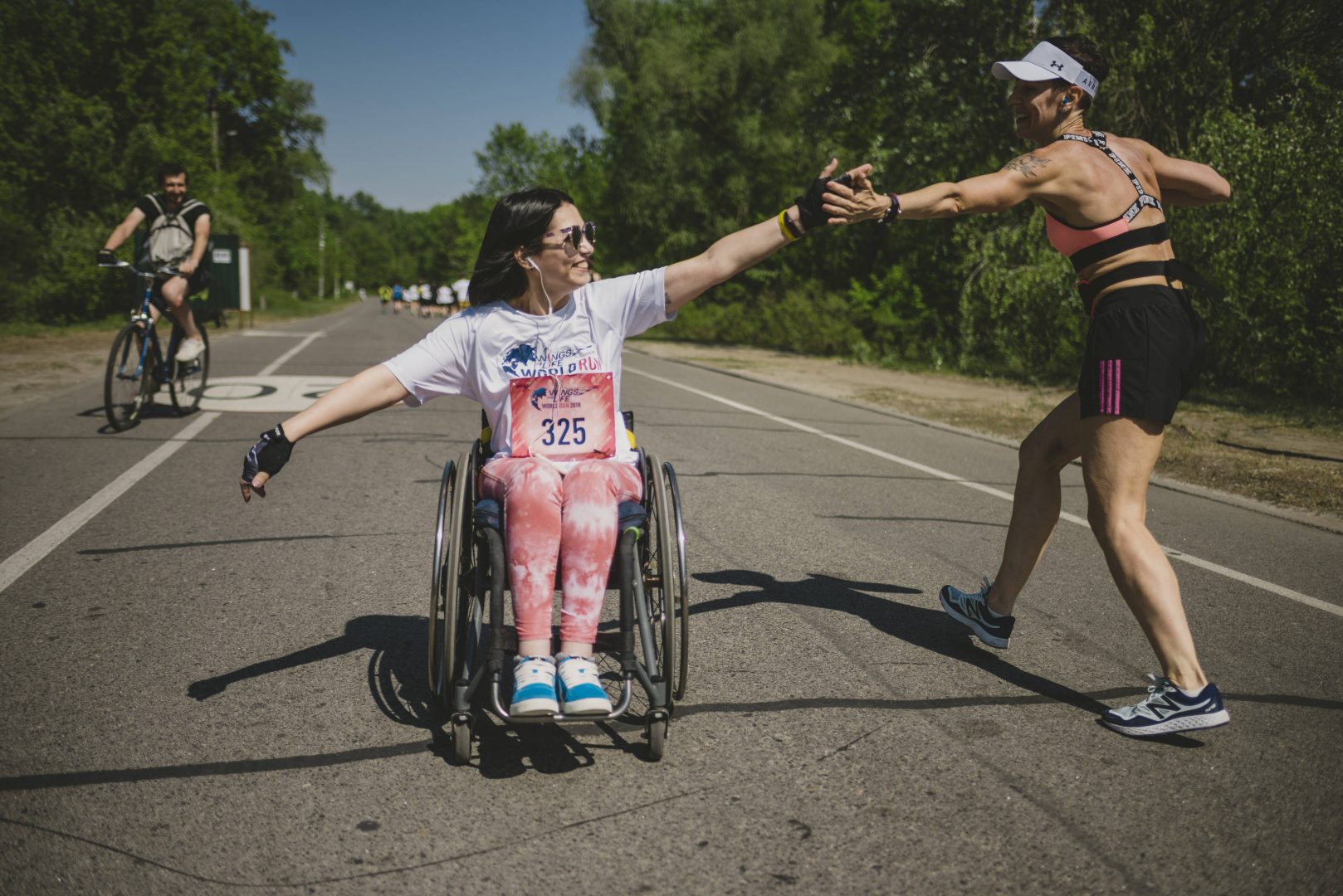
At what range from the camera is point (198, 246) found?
888 cm

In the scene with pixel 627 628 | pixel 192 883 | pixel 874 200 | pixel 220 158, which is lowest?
pixel 192 883

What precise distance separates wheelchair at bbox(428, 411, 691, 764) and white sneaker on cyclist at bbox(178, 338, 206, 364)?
22.5ft

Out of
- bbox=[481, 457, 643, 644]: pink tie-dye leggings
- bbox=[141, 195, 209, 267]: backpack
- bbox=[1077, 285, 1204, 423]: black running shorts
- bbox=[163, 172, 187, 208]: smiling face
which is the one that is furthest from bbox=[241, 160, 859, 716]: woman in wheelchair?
bbox=[163, 172, 187, 208]: smiling face

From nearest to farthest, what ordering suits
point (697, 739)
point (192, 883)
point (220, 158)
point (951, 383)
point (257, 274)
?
point (192, 883)
point (697, 739)
point (951, 383)
point (257, 274)
point (220, 158)

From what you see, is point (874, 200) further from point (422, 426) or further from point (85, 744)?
point (422, 426)

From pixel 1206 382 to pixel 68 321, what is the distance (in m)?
24.2

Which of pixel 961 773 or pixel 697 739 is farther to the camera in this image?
pixel 697 739

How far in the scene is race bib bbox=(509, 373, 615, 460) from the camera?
129 inches

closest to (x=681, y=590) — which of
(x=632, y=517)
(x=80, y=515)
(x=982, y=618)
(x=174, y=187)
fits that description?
(x=632, y=517)

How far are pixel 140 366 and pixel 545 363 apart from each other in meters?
6.59

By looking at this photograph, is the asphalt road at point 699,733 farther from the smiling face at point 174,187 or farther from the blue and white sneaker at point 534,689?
the smiling face at point 174,187

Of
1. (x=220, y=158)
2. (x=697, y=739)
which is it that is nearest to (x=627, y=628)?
(x=697, y=739)

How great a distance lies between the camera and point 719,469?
7742mm

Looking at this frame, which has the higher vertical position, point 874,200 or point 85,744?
point 874,200
